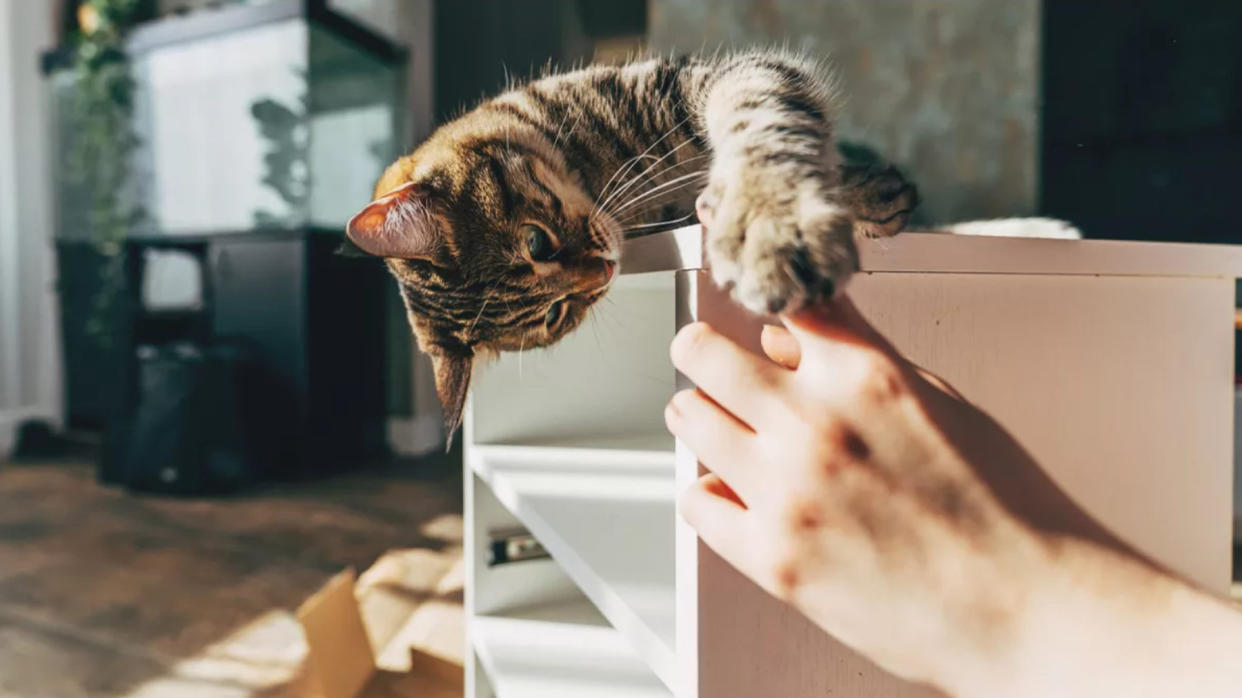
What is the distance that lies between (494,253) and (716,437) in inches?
15.2

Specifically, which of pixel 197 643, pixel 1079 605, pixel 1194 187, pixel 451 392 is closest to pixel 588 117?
pixel 451 392

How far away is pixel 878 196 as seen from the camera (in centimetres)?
67

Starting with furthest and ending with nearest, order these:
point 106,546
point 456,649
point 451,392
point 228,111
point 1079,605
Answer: point 228,111
point 106,546
point 456,649
point 451,392
point 1079,605

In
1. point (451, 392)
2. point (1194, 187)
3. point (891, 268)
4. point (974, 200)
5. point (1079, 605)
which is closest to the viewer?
point (1079, 605)

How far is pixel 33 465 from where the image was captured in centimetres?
253

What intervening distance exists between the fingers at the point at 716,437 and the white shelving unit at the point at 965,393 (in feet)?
0.10

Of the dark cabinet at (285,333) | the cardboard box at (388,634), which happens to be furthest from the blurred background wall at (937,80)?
the cardboard box at (388,634)

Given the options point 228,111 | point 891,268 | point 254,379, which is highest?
point 228,111

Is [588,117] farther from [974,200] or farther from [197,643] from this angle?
[974,200]

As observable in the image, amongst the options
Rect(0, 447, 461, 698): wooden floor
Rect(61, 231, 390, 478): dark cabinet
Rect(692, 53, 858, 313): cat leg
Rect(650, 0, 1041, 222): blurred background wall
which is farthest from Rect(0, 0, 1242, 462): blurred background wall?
Rect(692, 53, 858, 313): cat leg

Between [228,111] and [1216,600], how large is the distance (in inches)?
113

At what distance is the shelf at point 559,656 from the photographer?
2.30 ft

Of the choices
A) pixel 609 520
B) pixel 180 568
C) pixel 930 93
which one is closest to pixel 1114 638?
pixel 609 520

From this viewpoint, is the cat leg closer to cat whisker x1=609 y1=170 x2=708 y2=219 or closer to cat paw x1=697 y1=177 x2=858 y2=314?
cat paw x1=697 y1=177 x2=858 y2=314
